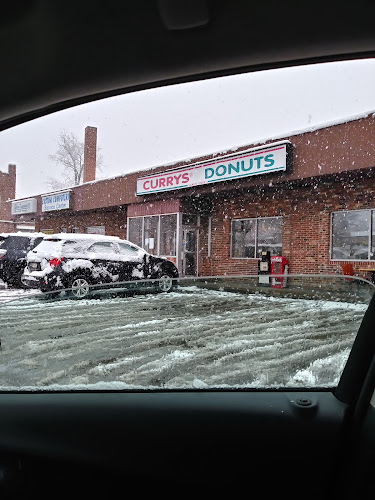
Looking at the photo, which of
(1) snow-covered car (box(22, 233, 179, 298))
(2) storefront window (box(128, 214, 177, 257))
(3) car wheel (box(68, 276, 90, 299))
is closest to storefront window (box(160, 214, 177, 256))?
(2) storefront window (box(128, 214, 177, 257))

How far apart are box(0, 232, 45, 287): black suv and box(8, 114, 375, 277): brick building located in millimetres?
270

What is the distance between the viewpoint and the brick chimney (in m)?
2.84

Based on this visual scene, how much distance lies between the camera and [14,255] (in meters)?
2.71

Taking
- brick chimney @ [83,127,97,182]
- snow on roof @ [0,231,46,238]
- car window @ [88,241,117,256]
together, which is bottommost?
car window @ [88,241,117,256]

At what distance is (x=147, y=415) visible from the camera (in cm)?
171

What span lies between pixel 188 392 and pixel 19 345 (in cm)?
84

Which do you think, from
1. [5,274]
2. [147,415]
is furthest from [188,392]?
[5,274]

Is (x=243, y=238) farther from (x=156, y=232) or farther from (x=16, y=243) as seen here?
(x=16, y=243)

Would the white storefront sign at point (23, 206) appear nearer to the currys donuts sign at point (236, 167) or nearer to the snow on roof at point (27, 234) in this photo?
the snow on roof at point (27, 234)

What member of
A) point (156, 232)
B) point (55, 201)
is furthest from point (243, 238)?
point (55, 201)

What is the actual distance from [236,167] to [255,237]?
0.83 metres

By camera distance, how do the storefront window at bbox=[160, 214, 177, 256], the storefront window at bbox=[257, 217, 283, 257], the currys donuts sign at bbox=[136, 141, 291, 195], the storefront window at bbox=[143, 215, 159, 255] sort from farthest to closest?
the currys donuts sign at bbox=[136, 141, 291, 195], the storefront window at bbox=[143, 215, 159, 255], the storefront window at bbox=[160, 214, 177, 256], the storefront window at bbox=[257, 217, 283, 257]

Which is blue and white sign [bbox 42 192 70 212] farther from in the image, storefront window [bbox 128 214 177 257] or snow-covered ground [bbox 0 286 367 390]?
snow-covered ground [bbox 0 286 367 390]

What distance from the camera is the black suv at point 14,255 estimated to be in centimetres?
263
